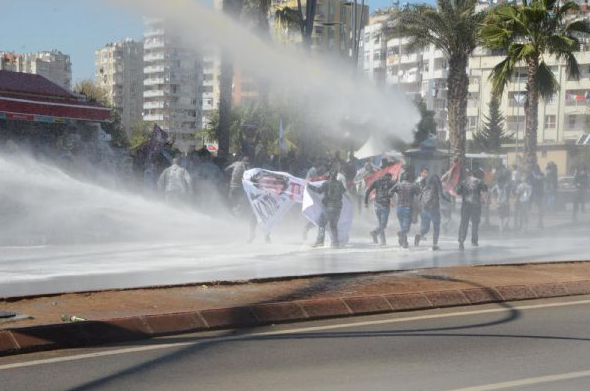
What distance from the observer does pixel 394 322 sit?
31.8ft

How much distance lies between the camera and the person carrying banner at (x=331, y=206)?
19.0 meters

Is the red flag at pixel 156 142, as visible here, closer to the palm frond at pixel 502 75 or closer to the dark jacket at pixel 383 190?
the dark jacket at pixel 383 190

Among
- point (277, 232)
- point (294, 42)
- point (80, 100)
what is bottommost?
point (277, 232)

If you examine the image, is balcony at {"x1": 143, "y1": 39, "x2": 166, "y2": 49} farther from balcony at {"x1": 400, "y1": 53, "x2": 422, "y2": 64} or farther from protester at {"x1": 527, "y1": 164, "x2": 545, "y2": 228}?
balcony at {"x1": 400, "y1": 53, "x2": 422, "y2": 64}

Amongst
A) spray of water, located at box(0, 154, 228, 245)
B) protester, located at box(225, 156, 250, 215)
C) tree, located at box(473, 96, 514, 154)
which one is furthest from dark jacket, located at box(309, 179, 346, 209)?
tree, located at box(473, 96, 514, 154)

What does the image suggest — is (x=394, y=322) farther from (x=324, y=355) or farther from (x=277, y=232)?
(x=277, y=232)

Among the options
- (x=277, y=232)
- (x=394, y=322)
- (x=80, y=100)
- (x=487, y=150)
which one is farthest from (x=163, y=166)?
(x=487, y=150)

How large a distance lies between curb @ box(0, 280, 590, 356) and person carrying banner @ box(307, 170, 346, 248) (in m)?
7.36

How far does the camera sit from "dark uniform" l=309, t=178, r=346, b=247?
62.4 feet

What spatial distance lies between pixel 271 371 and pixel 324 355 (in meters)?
0.75

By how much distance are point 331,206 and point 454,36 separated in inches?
595

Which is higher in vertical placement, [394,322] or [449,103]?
[449,103]

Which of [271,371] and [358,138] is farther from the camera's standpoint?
[358,138]

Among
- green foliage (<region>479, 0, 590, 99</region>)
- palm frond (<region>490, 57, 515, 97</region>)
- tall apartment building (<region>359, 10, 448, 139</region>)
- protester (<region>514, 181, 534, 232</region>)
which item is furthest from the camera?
tall apartment building (<region>359, 10, 448, 139</region>)
